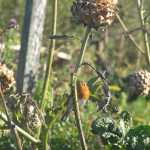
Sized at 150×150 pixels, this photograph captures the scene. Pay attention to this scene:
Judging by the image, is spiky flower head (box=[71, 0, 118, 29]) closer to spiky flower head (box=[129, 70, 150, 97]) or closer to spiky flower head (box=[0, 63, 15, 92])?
spiky flower head (box=[0, 63, 15, 92])

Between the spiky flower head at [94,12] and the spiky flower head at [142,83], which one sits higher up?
the spiky flower head at [94,12]

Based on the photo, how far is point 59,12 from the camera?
24.1 feet

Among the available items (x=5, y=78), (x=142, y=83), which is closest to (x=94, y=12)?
(x=5, y=78)

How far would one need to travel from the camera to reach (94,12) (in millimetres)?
2424

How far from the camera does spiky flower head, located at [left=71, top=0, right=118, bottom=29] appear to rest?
2420 millimetres

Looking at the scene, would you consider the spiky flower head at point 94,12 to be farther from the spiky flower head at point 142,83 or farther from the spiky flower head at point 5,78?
the spiky flower head at point 142,83

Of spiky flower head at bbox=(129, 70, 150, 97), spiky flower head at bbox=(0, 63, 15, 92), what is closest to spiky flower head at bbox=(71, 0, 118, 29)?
spiky flower head at bbox=(0, 63, 15, 92)

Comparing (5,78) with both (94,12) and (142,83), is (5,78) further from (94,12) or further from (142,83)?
(142,83)

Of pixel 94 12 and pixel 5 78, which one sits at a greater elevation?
pixel 94 12

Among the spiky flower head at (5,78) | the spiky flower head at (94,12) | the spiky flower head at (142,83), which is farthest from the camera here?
the spiky flower head at (142,83)

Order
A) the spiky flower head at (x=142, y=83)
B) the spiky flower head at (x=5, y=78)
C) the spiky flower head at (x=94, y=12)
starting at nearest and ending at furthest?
the spiky flower head at (x=94, y=12), the spiky flower head at (x=5, y=78), the spiky flower head at (x=142, y=83)

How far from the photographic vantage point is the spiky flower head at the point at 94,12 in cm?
242

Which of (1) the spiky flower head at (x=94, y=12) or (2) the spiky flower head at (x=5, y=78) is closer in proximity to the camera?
(1) the spiky flower head at (x=94, y=12)

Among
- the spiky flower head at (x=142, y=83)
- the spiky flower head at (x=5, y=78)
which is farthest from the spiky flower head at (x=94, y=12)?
the spiky flower head at (x=142, y=83)
